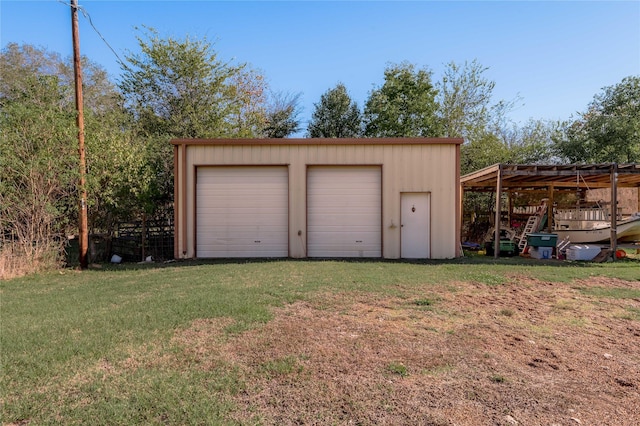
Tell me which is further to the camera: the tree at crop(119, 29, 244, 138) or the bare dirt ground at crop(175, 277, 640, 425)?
the tree at crop(119, 29, 244, 138)

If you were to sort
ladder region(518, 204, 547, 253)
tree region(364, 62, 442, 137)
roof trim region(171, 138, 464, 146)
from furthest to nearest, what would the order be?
tree region(364, 62, 442, 137)
ladder region(518, 204, 547, 253)
roof trim region(171, 138, 464, 146)

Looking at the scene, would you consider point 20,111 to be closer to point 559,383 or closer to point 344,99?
point 559,383

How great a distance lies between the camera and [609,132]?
1825 centimetres

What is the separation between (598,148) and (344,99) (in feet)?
43.8

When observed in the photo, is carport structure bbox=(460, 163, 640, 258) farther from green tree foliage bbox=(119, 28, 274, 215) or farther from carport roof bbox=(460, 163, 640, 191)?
green tree foliage bbox=(119, 28, 274, 215)

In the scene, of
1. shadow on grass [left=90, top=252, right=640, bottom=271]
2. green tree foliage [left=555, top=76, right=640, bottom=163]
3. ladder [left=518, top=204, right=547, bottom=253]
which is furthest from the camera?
green tree foliage [left=555, top=76, right=640, bottom=163]

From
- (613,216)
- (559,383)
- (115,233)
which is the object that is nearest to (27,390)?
(559,383)

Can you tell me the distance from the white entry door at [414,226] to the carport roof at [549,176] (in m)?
2.68

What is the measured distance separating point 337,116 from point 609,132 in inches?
541

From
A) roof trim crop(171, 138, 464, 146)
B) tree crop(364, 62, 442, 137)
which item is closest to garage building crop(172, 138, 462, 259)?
roof trim crop(171, 138, 464, 146)

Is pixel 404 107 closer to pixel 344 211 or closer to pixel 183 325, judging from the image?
pixel 344 211

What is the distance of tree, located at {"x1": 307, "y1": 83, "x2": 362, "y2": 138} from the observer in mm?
23859

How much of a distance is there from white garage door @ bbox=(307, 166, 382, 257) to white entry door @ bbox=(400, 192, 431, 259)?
2.37 ft

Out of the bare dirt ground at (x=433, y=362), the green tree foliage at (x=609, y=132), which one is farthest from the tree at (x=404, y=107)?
the bare dirt ground at (x=433, y=362)
